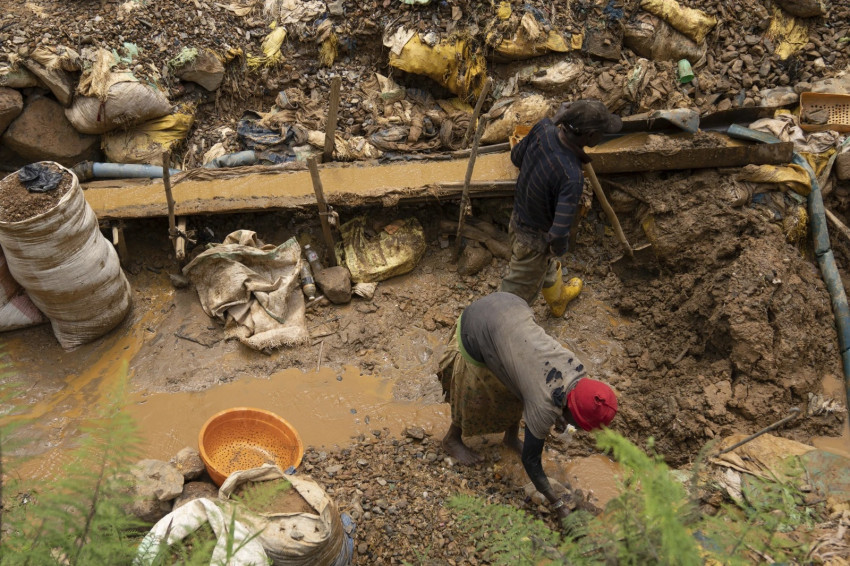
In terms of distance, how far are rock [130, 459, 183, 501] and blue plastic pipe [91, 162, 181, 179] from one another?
9.93 feet

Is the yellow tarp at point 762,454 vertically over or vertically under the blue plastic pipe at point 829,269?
under

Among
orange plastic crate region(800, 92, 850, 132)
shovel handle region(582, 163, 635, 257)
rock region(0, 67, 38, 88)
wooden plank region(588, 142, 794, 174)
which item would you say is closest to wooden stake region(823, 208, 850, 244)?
wooden plank region(588, 142, 794, 174)

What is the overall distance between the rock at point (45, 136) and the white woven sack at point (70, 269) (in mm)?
1584

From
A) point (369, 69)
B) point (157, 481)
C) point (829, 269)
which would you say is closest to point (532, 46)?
point (369, 69)

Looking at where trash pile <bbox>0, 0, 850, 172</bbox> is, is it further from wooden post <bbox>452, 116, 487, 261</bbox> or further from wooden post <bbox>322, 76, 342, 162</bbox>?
wooden post <bbox>452, 116, 487, 261</bbox>

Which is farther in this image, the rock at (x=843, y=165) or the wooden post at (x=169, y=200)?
the rock at (x=843, y=165)

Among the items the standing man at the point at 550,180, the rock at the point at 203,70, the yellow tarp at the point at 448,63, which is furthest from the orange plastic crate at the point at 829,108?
the rock at the point at 203,70

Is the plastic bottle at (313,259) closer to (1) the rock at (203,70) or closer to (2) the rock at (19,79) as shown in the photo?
(1) the rock at (203,70)

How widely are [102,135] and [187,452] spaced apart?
362cm

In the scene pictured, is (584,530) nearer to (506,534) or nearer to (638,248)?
(506,534)

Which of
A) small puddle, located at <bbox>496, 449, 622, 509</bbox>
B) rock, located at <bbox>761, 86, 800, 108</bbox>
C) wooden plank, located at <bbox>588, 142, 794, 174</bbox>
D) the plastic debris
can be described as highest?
rock, located at <bbox>761, 86, 800, 108</bbox>

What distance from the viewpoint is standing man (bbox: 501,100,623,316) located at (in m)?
3.69

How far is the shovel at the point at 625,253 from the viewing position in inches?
190

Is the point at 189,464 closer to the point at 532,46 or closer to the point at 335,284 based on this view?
the point at 335,284
